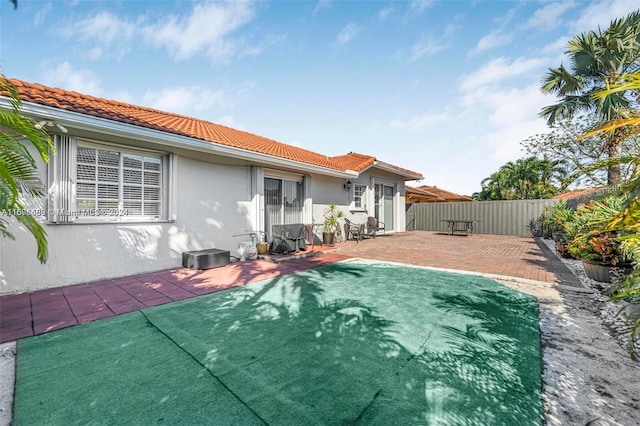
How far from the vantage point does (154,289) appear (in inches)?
194

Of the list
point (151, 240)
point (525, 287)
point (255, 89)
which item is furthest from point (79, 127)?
point (525, 287)

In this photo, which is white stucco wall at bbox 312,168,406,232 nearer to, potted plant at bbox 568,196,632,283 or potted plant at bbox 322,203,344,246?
potted plant at bbox 322,203,344,246

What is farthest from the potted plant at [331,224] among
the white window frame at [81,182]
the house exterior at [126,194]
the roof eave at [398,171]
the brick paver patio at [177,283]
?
the white window frame at [81,182]

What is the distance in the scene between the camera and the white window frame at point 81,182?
16.2 feet

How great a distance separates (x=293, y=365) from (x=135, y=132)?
545 cm

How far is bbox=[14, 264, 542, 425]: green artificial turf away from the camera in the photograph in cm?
197

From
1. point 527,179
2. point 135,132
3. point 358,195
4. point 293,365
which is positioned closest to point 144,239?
point 135,132

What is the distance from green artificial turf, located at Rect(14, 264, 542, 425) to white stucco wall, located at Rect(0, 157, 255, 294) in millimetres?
2583

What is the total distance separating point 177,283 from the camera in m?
5.34

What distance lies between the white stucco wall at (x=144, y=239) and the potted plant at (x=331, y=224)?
131 inches

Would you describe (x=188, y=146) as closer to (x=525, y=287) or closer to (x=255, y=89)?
(x=255, y=89)

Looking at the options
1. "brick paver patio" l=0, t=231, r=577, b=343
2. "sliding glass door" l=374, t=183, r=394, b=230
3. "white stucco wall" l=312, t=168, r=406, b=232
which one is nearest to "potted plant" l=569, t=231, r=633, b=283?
"brick paver patio" l=0, t=231, r=577, b=343

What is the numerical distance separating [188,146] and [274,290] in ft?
13.1

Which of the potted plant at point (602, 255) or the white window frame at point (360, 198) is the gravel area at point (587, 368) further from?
the white window frame at point (360, 198)
